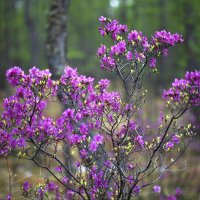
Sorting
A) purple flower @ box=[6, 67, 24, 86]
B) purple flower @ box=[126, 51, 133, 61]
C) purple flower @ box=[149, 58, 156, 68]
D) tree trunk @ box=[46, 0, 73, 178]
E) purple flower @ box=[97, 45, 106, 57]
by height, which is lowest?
purple flower @ box=[6, 67, 24, 86]

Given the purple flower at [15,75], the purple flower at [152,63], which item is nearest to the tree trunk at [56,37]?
the purple flower at [152,63]

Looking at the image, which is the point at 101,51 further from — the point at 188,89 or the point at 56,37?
the point at 56,37

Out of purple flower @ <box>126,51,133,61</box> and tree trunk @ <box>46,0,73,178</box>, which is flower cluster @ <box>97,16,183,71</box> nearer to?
purple flower @ <box>126,51,133,61</box>

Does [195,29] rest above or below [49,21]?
above

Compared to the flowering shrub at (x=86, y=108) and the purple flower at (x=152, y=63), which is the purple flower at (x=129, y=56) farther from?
the purple flower at (x=152, y=63)

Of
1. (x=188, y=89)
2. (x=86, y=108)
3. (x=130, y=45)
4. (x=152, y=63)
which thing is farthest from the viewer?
(x=152, y=63)

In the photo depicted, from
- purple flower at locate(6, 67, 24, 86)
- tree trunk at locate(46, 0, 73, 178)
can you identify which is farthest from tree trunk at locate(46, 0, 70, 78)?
purple flower at locate(6, 67, 24, 86)

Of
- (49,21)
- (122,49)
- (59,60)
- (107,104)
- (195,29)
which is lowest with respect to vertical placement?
(107,104)

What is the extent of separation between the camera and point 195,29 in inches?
656

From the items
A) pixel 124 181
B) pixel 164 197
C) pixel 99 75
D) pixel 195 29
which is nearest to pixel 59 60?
pixel 164 197

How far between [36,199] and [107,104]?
4.44ft

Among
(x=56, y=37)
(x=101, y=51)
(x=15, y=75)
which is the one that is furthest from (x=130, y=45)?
(x=56, y=37)

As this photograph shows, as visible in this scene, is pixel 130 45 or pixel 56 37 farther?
pixel 56 37

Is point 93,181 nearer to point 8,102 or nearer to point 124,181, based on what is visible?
point 124,181
